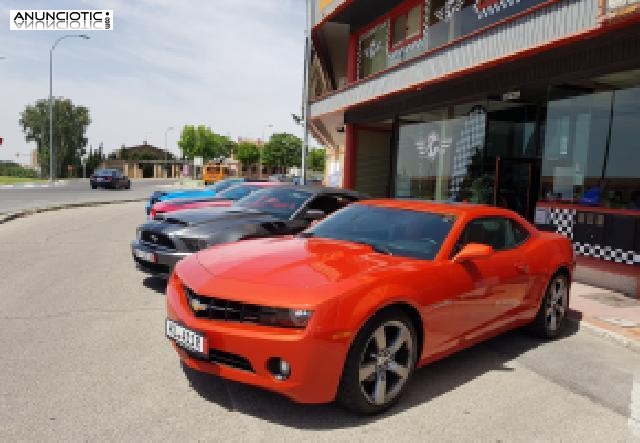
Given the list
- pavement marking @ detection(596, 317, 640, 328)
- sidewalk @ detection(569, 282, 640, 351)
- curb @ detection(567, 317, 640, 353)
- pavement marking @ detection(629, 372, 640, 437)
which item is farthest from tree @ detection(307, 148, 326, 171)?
pavement marking @ detection(629, 372, 640, 437)

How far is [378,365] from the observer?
3.34 meters

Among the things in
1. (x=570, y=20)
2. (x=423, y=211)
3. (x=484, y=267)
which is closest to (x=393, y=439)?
(x=484, y=267)

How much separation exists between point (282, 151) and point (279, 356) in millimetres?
100087

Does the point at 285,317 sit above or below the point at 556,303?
above

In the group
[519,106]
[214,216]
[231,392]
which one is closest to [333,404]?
[231,392]

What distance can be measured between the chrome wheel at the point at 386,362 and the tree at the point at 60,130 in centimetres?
8136

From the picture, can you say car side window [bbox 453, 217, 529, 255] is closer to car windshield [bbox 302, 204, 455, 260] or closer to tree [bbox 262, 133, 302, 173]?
car windshield [bbox 302, 204, 455, 260]

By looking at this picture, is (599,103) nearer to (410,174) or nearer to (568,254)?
(568,254)

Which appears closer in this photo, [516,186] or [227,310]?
[227,310]

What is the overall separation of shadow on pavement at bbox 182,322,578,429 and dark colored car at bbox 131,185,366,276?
2.28 m

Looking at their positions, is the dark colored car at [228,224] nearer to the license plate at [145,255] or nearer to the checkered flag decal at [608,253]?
the license plate at [145,255]

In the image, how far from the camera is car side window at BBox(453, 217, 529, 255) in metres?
4.29

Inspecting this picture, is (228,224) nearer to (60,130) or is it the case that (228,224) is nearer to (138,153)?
(60,130)

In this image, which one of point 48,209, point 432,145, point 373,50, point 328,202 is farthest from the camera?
point 48,209
